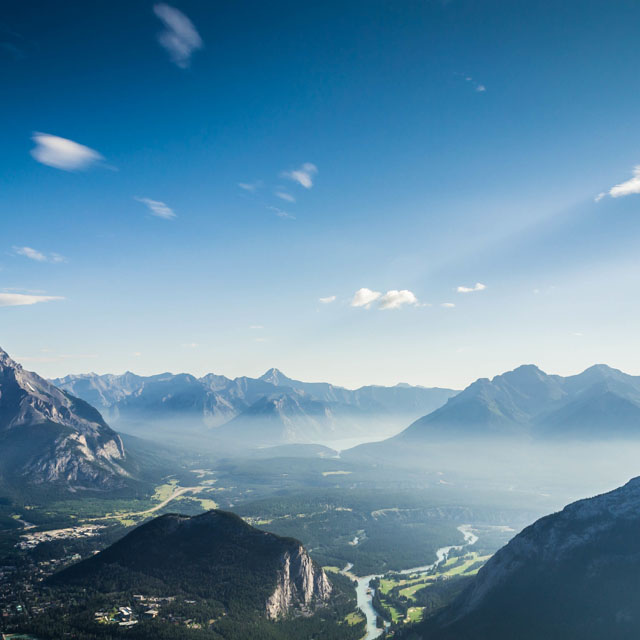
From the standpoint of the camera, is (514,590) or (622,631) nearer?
(622,631)

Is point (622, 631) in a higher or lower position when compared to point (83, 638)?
higher

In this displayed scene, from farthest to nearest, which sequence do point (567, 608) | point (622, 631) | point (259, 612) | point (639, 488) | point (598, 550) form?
point (259, 612), point (639, 488), point (598, 550), point (567, 608), point (622, 631)

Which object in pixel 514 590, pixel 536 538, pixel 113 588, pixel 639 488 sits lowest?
pixel 113 588

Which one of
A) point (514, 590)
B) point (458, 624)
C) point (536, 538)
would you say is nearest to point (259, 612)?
point (458, 624)

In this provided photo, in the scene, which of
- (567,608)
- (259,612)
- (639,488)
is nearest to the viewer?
(567,608)

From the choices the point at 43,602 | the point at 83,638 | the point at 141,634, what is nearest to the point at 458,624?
the point at 141,634

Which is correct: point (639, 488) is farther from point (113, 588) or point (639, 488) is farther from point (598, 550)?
point (113, 588)

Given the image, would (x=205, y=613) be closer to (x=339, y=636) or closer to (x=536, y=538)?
(x=339, y=636)
